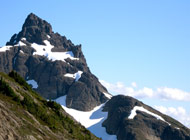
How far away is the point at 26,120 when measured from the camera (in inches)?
2397

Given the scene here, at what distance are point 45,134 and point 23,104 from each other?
453 inches

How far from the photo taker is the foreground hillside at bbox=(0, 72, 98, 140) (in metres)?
52.9

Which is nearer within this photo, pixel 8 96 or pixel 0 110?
pixel 0 110

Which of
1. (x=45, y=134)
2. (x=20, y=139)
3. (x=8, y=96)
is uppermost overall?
(x=8, y=96)

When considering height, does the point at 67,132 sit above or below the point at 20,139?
above

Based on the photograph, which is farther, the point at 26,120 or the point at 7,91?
the point at 7,91

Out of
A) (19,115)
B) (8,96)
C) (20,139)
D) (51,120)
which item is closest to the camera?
(20,139)

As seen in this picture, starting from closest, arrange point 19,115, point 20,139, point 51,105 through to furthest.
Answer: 1. point 20,139
2. point 19,115
3. point 51,105

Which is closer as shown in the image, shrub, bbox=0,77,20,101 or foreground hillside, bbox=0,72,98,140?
foreground hillside, bbox=0,72,98,140

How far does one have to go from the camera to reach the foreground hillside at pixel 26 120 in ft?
174

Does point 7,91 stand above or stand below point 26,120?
above

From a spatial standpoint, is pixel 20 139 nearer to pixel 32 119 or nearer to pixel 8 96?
pixel 32 119

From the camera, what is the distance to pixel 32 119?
6500cm

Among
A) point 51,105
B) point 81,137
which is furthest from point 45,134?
point 51,105
